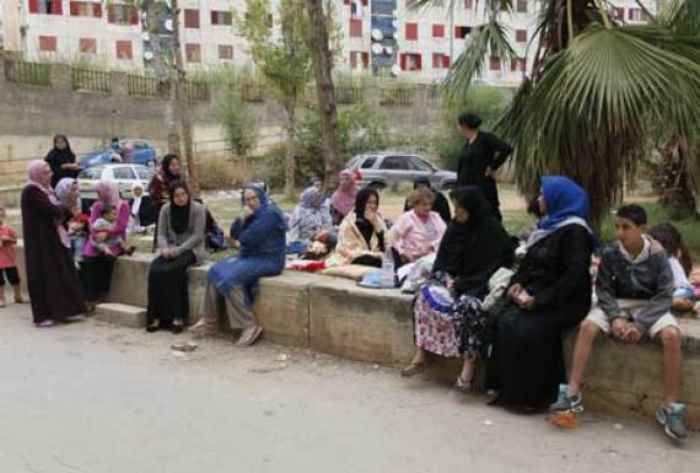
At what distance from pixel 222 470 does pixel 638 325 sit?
2.60m

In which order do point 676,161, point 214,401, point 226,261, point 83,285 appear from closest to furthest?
1. point 214,401
2. point 226,261
3. point 83,285
4. point 676,161

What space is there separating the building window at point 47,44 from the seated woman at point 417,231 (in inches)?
1875

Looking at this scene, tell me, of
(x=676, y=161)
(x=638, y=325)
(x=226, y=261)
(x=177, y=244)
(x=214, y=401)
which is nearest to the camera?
(x=638, y=325)

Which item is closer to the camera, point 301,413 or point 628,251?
point 628,251

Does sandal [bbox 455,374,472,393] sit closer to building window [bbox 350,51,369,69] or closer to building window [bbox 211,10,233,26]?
building window [bbox 211,10,233,26]

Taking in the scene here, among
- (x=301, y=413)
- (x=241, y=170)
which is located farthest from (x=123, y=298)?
(x=241, y=170)

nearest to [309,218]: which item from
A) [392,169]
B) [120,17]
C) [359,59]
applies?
[392,169]

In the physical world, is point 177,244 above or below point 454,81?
below

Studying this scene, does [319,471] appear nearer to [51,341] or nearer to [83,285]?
[51,341]

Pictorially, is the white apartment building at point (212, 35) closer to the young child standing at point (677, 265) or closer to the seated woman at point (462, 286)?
the seated woman at point (462, 286)

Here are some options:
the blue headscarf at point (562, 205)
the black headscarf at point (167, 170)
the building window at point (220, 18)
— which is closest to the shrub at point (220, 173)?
the black headscarf at point (167, 170)

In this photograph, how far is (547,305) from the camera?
5125 mm

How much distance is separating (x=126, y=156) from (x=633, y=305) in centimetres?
2601

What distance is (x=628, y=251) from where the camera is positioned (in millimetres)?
5008
